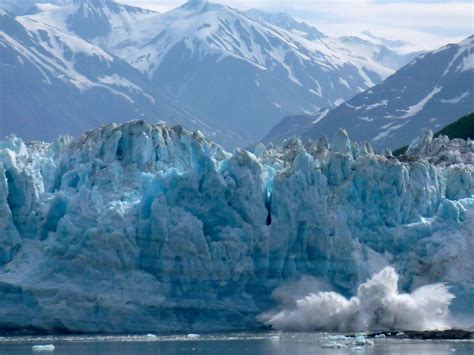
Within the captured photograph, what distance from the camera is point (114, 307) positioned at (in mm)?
58625

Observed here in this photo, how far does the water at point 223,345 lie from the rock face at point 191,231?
1.72 m

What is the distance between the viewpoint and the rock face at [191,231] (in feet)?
194

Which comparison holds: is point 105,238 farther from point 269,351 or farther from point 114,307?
point 269,351

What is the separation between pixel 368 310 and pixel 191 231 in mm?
7352

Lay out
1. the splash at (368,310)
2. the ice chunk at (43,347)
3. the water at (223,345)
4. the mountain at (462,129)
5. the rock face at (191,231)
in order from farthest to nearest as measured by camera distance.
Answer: the mountain at (462,129) < the rock face at (191,231) < the splash at (368,310) < the ice chunk at (43,347) < the water at (223,345)

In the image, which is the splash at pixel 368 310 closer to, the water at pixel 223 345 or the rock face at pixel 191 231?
the water at pixel 223 345

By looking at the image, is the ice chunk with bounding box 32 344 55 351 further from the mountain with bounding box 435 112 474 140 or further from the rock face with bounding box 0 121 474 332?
the mountain with bounding box 435 112 474 140

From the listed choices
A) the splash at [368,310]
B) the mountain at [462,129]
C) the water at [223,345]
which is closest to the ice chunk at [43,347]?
the water at [223,345]

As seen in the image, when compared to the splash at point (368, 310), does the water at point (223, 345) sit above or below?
below

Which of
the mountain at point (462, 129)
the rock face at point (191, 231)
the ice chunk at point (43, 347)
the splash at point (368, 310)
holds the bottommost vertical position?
the ice chunk at point (43, 347)

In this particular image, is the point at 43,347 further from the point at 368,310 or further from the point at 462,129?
the point at 462,129

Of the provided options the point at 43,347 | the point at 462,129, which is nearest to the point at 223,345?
the point at 43,347

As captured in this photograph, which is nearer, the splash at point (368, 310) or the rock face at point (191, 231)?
the splash at point (368, 310)

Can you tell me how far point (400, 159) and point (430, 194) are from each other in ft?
14.3
